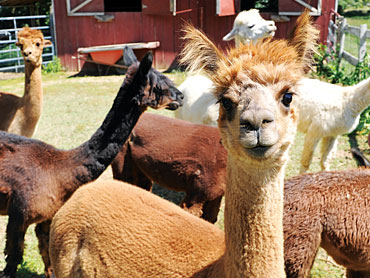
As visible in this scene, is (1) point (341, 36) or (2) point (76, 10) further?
(2) point (76, 10)

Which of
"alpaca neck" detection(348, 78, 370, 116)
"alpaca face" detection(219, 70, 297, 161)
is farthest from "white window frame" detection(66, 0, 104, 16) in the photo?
"alpaca face" detection(219, 70, 297, 161)

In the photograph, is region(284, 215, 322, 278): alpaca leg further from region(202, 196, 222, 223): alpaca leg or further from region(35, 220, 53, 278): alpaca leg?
region(35, 220, 53, 278): alpaca leg

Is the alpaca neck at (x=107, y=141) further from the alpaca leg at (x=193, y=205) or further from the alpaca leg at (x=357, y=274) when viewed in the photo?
the alpaca leg at (x=357, y=274)

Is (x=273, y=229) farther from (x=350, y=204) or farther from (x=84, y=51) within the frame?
(x=84, y=51)

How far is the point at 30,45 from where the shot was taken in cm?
578

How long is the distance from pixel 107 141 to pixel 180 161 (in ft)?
3.03

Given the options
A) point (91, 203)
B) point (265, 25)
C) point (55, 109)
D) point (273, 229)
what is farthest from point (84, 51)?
point (273, 229)

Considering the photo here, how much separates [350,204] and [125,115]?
206 cm

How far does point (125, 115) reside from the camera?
378 centimetres

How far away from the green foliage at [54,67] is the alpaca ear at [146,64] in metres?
12.1

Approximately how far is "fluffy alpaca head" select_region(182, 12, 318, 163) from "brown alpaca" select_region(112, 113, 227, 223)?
86.9 inches

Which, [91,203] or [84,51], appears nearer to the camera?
[91,203]

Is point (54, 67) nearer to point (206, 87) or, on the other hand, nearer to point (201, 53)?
point (206, 87)

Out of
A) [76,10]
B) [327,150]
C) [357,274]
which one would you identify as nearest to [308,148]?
[327,150]
